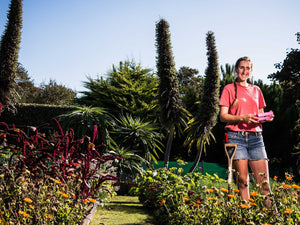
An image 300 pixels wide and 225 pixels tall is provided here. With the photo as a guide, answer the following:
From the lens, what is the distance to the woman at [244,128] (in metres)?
2.81

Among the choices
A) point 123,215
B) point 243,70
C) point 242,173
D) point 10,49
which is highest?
point 10,49

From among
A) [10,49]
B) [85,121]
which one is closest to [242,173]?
[85,121]

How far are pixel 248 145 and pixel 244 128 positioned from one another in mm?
171

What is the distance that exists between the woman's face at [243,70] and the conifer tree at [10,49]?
10059 mm

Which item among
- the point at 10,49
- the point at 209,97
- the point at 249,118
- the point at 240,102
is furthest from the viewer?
the point at 10,49

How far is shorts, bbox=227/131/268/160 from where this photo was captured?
112 inches

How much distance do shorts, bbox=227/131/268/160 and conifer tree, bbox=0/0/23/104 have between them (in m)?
10.2

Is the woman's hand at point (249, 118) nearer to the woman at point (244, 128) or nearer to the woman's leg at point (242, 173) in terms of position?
the woman at point (244, 128)

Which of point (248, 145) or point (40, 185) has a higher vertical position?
point (248, 145)

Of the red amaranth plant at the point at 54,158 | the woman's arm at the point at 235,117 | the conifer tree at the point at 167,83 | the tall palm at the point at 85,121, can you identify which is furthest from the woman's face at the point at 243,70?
the tall palm at the point at 85,121

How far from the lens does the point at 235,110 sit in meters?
2.96

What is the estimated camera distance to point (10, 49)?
36.6 feet

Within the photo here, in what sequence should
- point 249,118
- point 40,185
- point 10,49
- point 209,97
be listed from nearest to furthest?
point 40,185
point 249,118
point 209,97
point 10,49

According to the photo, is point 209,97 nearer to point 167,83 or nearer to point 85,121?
point 167,83
